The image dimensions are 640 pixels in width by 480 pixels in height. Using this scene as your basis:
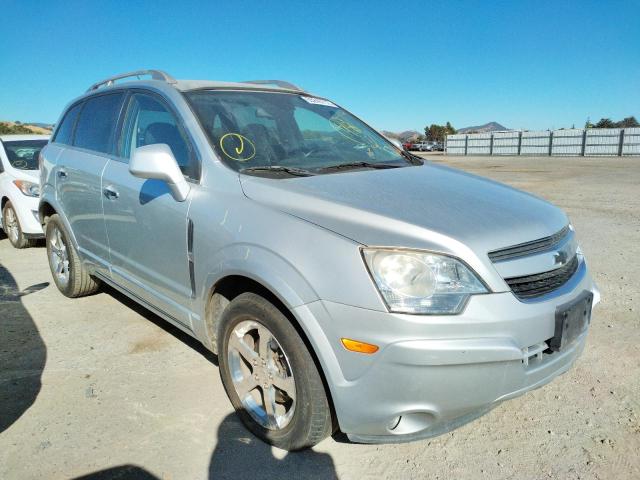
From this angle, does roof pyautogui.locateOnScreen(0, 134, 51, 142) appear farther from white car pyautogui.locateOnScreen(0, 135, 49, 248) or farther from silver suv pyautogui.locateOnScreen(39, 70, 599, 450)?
silver suv pyautogui.locateOnScreen(39, 70, 599, 450)

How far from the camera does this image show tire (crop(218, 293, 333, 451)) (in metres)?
2.03

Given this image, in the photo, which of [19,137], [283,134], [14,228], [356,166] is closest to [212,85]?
[283,134]

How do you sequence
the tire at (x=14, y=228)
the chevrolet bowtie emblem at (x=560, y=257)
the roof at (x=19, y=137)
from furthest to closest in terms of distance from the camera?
1. the roof at (x=19, y=137)
2. the tire at (x=14, y=228)
3. the chevrolet bowtie emblem at (x=560, y=257)

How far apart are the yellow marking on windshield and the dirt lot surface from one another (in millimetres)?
1384

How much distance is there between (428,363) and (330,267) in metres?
0.52

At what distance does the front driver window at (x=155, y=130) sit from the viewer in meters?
2.73

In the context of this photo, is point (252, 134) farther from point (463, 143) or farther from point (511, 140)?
point (463, 143)

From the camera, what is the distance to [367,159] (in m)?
3.08

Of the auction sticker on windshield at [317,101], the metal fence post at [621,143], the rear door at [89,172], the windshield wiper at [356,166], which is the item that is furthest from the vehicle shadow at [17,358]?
the metal fence post at [621,143]

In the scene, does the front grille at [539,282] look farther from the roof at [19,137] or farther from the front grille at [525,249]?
the roof at [19,137]

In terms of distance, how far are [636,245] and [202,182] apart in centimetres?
572

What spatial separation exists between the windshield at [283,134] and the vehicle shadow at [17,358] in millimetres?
1850

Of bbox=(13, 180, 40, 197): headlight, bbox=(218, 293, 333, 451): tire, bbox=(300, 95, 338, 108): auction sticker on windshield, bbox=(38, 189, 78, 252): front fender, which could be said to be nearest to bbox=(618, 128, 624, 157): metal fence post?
bbox=(300, 95, 338, 108): auction sticker on windshield

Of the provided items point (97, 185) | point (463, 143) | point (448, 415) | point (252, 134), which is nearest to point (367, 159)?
point (252, 134)
